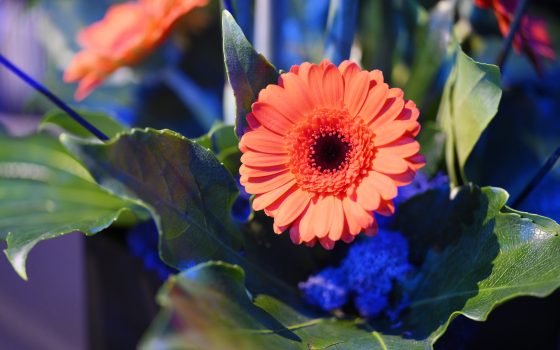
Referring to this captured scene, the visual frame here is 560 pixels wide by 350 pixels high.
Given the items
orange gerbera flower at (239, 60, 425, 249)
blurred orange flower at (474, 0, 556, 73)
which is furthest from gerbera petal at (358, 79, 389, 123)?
blurred orange flower at (474, 0, 556, 73)

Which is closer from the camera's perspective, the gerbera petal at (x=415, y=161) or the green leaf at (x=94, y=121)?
the gerbera petal at (x=415, y=161)

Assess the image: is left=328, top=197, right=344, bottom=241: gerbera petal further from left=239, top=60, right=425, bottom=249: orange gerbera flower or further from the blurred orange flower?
the blurred orange flower

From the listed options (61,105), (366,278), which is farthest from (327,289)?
(61,105)

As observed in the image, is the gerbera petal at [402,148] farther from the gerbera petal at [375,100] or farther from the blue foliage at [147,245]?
the blue foliage at [147,245]

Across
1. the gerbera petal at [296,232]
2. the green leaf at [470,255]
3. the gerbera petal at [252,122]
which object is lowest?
the green leaf at [470,255]

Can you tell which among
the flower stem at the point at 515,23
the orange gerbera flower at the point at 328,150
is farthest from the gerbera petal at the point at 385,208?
the flower stem at the point at 515,23

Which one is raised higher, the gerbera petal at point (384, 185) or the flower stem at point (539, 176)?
the gerbera petal at point (384, 185)
